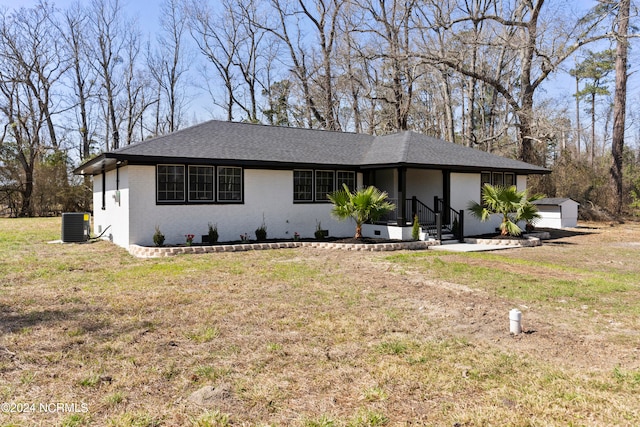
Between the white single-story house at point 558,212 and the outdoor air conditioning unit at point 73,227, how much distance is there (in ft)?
59.1

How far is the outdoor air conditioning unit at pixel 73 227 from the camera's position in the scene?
13305 mm

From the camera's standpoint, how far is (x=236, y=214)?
12820 mm

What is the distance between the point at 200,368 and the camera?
12.2 ft

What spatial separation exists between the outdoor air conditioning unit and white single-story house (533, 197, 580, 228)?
18022 millimetres

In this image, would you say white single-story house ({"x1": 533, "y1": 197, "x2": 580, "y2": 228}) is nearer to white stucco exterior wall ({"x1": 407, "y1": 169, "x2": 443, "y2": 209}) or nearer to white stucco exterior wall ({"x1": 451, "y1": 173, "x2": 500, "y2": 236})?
white stucco exterior wall ({"x1": 451, "y1": 173, "x2": 500, "y2": 236})

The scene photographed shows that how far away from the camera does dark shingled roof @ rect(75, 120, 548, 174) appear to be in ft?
39.0

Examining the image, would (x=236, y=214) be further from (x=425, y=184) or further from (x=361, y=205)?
(x=425, y=184)

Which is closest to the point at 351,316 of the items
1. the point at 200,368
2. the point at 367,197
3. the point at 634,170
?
the point at 200,368

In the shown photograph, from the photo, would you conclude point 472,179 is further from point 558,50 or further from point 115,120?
point 115,120

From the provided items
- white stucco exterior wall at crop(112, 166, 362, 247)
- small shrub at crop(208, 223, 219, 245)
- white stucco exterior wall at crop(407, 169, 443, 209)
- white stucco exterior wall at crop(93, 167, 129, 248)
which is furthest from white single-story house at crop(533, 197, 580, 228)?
white stucco exterior wall at crop(93, 167, 129, 248)

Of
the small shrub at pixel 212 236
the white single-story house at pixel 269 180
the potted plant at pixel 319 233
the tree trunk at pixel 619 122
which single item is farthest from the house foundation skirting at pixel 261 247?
the tree trunk at pixel 619 122

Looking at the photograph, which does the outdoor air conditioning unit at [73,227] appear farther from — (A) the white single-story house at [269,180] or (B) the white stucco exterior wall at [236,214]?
(B) the white stucco exterior wall at [236,214]

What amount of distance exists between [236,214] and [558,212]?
47.7 ft

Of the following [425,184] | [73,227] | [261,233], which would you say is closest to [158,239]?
[261,233]
